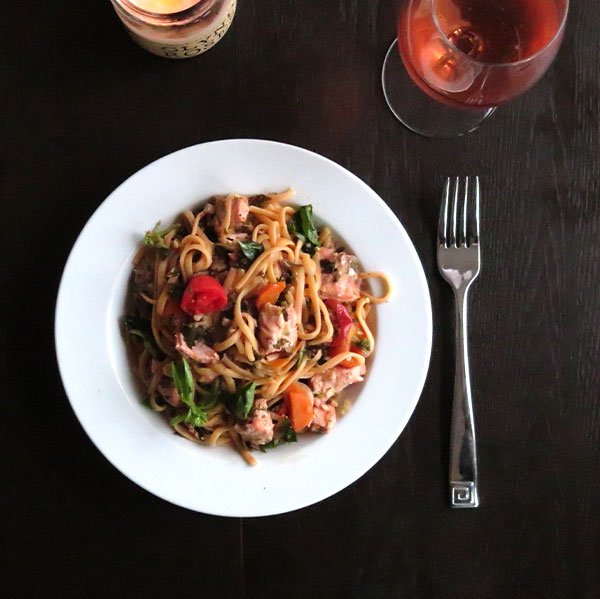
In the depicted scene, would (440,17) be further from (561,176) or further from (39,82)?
(39,82)

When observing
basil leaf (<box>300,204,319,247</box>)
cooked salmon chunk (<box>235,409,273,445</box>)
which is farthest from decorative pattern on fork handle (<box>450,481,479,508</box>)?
basil leaf (<box>300,204,319,247</box>)

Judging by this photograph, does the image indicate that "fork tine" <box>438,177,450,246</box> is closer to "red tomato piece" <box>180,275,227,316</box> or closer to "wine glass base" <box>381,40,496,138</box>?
"wine glass base" <box>381,40,496,138</box>

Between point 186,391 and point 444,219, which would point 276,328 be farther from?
point 444,219

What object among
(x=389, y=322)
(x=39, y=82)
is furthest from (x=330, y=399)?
(x=39, y=82)

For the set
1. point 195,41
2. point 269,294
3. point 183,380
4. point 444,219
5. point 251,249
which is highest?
point 195,41

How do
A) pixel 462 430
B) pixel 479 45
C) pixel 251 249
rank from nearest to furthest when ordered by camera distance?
pixel 479 45 < pixel 251 249 < pixel 462 430

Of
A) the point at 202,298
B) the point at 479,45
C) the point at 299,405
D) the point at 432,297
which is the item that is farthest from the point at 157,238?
the point at 479,45

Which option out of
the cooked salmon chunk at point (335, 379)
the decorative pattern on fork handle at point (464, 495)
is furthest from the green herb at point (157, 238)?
the decorative pattern on fork handle at point (464, 495)

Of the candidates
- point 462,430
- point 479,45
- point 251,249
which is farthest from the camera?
point 462,430
